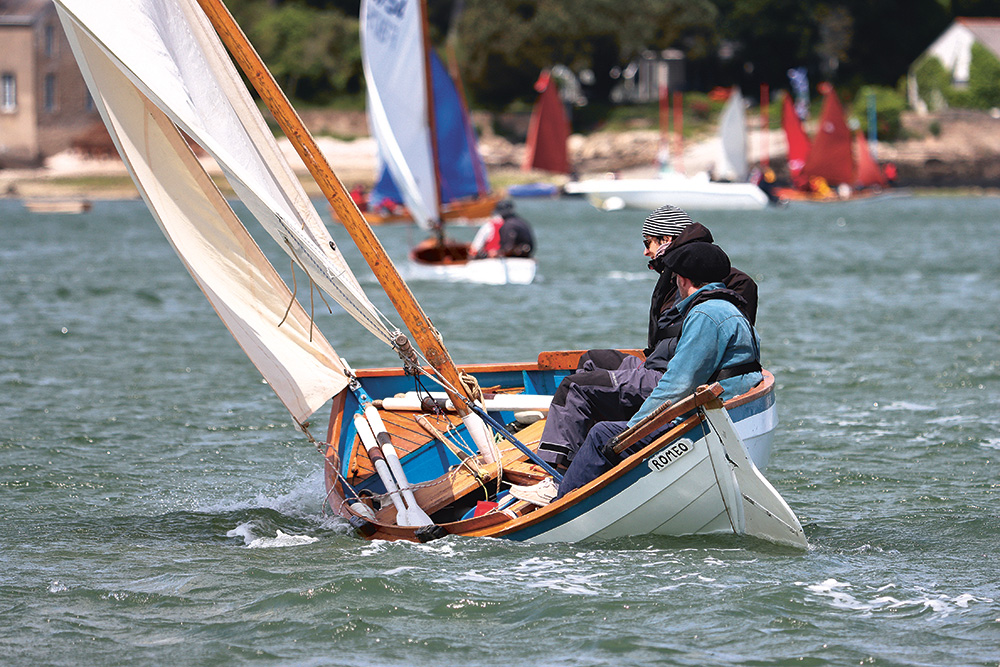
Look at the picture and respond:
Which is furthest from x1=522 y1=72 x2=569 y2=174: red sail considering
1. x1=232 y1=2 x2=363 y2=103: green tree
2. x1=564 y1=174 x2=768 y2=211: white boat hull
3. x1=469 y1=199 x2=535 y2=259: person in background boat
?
x1=469 y1=199 x2=535 y2=259: person in background boat

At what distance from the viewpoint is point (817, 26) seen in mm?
78938

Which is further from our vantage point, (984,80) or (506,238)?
(984,80)

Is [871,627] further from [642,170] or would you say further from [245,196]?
[642,170]

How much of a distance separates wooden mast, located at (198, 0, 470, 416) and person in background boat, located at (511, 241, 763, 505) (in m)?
1.15

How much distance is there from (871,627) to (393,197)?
40031 millimetres

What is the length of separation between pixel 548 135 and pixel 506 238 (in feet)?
136

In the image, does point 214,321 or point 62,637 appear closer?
point 62,637

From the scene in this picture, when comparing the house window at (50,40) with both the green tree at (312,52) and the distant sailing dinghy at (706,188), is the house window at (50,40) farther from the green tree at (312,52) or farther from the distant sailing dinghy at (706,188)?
the distant sailing dinghy at (706,188)

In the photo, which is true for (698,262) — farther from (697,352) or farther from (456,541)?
(456,541)

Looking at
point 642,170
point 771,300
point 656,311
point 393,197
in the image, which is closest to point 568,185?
point 642,170

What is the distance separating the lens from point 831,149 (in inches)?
2692

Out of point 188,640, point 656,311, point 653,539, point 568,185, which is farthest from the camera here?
point 568,185

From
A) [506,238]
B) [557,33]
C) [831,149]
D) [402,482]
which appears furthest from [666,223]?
[557,33]

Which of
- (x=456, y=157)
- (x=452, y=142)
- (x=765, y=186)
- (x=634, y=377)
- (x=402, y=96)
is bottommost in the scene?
(x=765, y=186)
